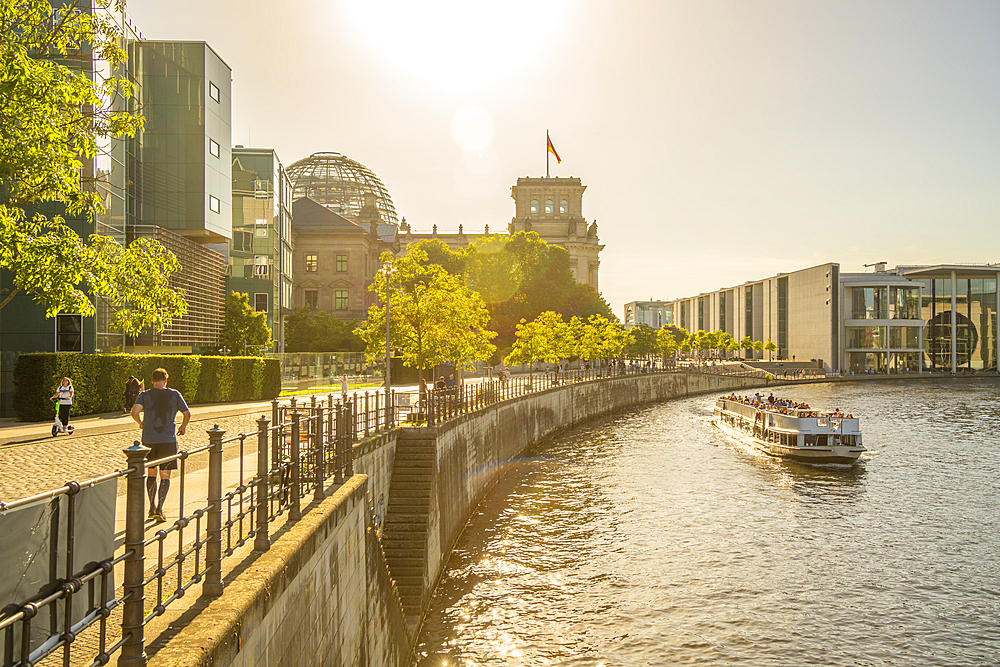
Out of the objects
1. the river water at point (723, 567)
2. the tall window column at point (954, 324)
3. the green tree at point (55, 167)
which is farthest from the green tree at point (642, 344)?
the green tree at point (55, 167)

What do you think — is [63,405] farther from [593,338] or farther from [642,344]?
[642,344]

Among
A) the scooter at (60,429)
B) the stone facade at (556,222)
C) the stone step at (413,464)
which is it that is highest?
the stone facade at (556,222)

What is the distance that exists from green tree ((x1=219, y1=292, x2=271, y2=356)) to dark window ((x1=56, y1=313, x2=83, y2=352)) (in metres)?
14.8

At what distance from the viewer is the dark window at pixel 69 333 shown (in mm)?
28562

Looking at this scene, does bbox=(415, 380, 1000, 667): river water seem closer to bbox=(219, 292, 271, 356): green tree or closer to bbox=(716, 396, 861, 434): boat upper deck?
bbox=(716, 396, 861, 434): boat upper deck

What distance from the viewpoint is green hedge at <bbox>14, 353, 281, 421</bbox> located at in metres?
21.8

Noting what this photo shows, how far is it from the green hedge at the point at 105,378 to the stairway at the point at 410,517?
11970 millimetres

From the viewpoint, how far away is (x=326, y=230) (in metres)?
95.5

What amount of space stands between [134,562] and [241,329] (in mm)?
43583

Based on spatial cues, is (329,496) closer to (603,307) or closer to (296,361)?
(296,361)

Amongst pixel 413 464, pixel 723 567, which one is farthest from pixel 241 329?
pixel 723 567

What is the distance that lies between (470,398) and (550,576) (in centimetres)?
1083

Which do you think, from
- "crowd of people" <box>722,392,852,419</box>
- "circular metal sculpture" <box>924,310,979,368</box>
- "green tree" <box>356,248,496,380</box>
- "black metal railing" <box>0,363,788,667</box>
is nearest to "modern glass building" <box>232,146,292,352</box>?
"green tree" <box>356,248,496,380</box>

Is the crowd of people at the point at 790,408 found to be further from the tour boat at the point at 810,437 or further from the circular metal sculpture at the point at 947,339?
the circular metal sculpture at the point at 947,339
